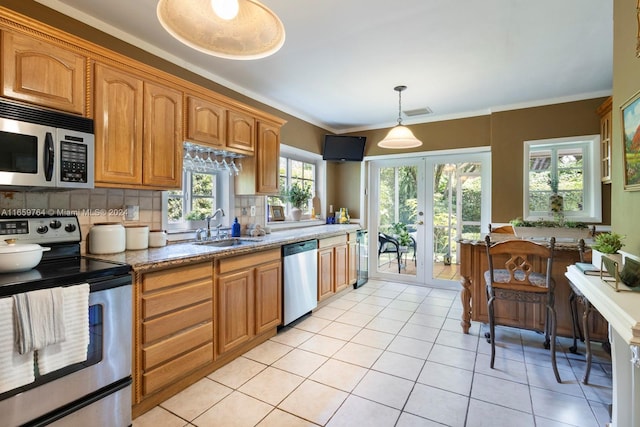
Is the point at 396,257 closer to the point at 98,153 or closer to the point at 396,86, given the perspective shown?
the point at 396,86

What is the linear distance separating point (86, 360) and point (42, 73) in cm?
154

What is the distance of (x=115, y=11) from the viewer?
2115 mm

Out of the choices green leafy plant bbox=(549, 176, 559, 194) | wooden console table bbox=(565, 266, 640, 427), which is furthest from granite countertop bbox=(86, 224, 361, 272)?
green leafy plant bbox=(549, 176, 559, 194)

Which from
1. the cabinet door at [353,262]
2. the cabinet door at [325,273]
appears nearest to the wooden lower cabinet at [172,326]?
the cabinet door at [325,273]

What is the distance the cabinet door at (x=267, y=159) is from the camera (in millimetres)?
3256

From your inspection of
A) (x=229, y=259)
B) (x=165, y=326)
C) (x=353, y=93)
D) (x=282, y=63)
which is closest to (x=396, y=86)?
(x=353, y=93)

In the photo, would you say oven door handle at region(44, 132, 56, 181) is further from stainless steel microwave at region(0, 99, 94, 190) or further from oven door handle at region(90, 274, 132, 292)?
oven door handle at region(90, 274, 132, 292)

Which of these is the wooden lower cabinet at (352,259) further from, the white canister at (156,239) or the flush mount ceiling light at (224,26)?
the flush mount ceiling light at (224,26)

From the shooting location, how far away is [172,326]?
1997 mm

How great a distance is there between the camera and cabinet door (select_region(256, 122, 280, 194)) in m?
3.26

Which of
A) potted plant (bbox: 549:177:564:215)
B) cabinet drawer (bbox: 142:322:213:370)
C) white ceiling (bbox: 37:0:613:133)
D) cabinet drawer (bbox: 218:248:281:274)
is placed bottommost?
cabinet drawer (bbox: 142:322:213:370)

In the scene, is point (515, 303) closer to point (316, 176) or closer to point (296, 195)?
point (296, 195)

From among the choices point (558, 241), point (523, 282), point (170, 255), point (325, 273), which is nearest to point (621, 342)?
point (523, 282)

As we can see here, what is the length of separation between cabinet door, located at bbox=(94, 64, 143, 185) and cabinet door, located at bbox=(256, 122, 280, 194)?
125cm
